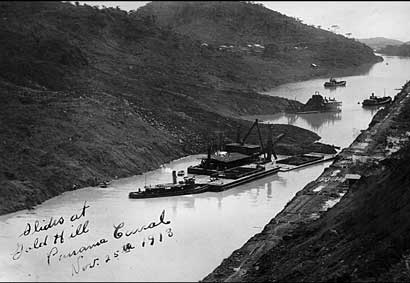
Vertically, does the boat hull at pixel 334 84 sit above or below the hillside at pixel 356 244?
above

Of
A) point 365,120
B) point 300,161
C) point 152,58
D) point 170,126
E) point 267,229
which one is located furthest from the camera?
point 152,58

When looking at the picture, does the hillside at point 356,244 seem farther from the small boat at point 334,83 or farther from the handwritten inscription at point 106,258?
the small boat at point 334,83

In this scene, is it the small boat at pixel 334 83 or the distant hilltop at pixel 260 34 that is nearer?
the small boat at pixel 334 83

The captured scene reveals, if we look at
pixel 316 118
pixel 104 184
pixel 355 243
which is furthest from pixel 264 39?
pixel 355 243

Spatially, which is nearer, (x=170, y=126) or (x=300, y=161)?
(x=300, y=161)

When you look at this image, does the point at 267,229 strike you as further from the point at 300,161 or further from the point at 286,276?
the point at 300,161

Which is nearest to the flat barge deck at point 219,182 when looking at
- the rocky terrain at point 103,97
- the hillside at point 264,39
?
the rocky terrain at point 103,97

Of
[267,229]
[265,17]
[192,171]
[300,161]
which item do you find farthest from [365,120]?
[265,17]
